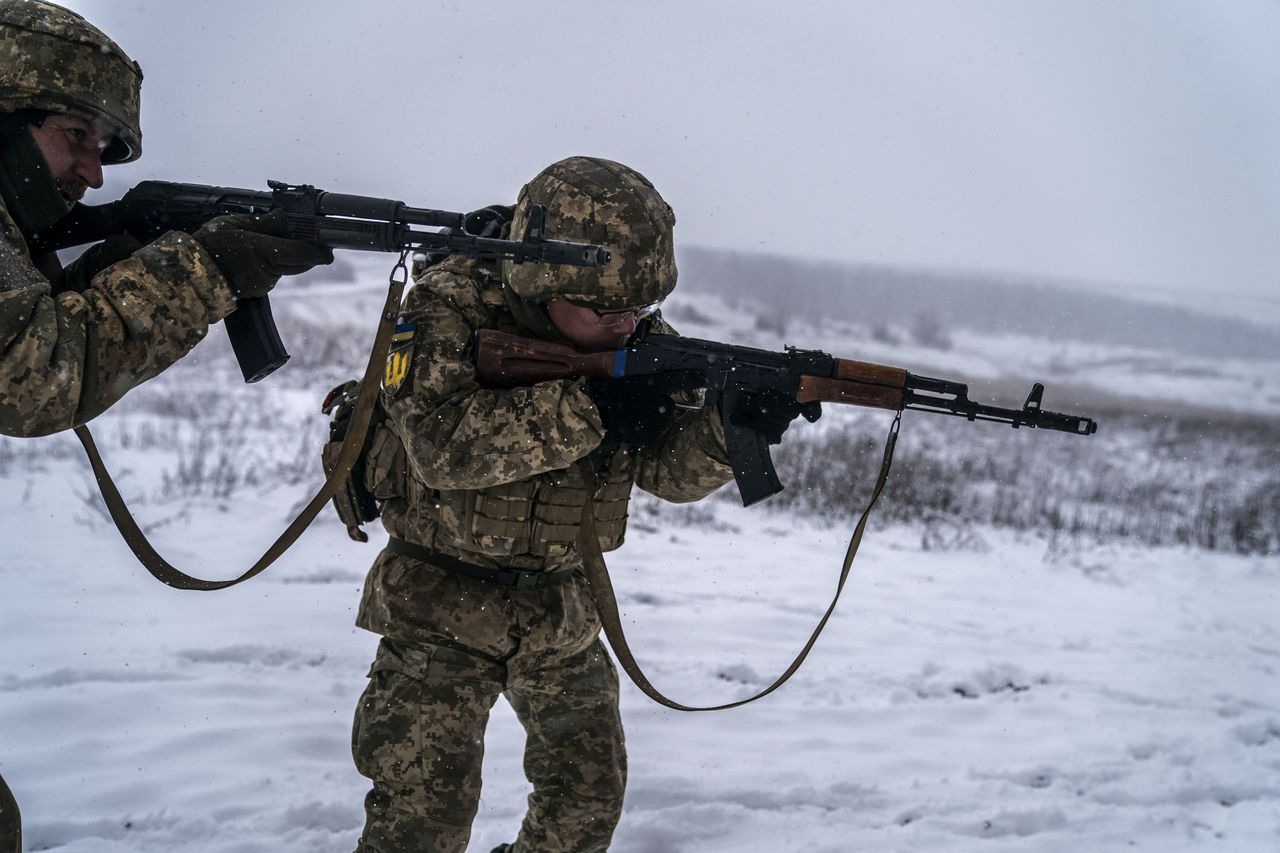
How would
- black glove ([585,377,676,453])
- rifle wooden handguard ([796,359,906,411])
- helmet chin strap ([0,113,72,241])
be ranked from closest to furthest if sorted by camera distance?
helmet chin strap ([0,113,72,241])
black glove ([585,377,676,453])
rifle wooden handguard ([796,359,906,411])

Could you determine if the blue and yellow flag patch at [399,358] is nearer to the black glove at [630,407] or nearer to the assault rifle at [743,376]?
the assault rifle at [743,376]

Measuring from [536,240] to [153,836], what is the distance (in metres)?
→ 2.28

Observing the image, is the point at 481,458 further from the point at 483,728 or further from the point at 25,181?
the point at 25,181

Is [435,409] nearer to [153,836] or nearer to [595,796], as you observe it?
[595,796]

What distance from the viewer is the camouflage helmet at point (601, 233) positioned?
2336 mm

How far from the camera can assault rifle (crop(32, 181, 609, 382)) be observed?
1.99 m

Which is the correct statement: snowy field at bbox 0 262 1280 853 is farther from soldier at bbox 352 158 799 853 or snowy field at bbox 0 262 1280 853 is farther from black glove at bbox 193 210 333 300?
black glove at bbox 193 210 333 300

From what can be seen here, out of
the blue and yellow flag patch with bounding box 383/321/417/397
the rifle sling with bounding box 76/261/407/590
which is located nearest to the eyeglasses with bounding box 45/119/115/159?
the rifle sling with bounding box 76/261/407/590

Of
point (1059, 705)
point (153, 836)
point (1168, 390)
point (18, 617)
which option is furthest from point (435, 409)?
point (1168, 390)

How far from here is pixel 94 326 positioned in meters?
1.70

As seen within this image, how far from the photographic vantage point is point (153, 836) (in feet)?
9.27

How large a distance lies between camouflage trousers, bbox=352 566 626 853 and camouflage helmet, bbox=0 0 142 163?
4.38 feet

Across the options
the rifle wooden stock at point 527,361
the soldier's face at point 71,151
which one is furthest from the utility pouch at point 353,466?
the soldier's face at point 71,151

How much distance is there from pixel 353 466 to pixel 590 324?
0.76 meters
